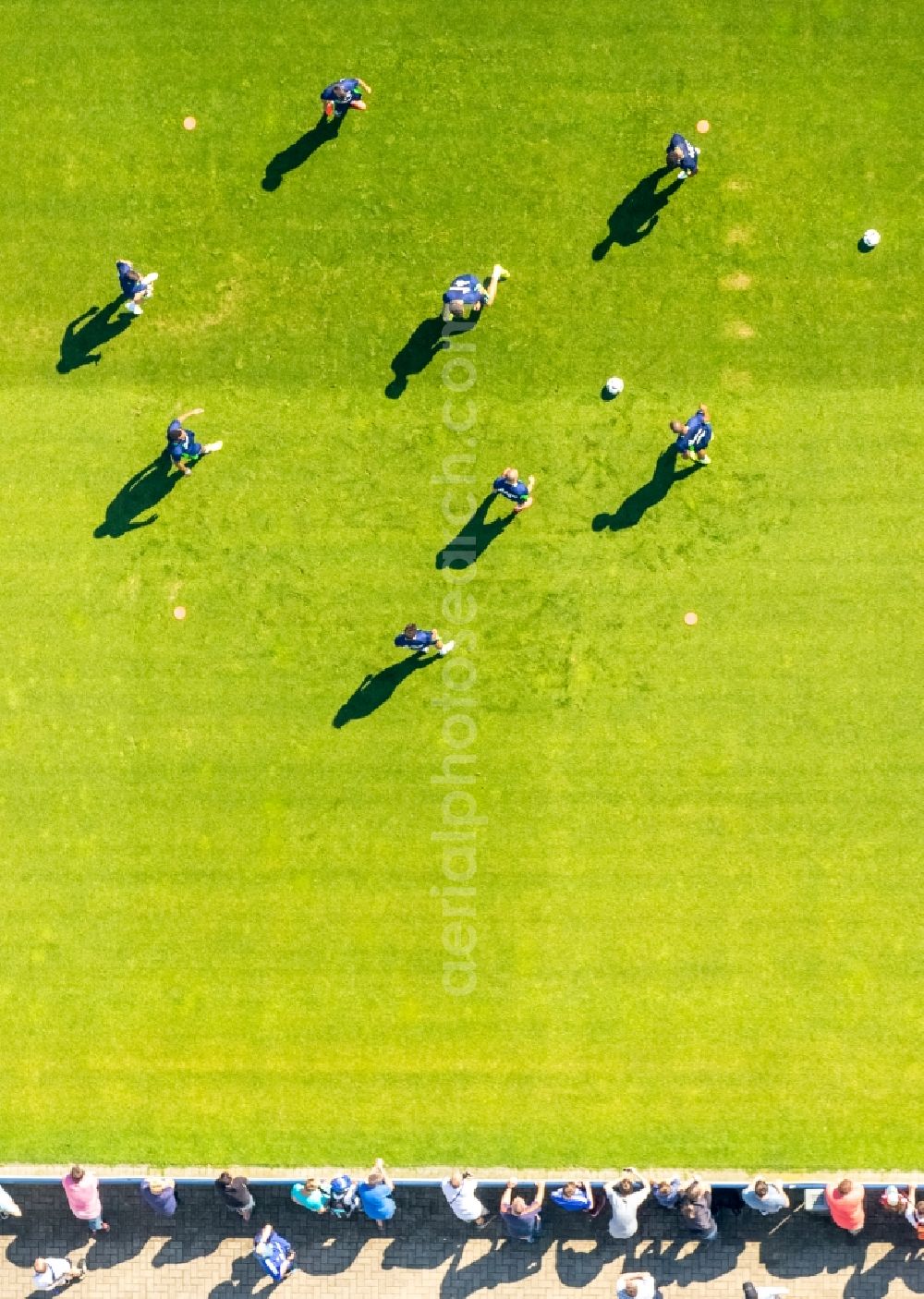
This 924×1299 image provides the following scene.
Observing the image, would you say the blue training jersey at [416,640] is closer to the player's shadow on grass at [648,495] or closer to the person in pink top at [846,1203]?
the player's shadow on grass at [648,495]

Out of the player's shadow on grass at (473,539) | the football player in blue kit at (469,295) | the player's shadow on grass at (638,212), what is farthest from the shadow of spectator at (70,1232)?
the player's shadow on grass at (638,212)

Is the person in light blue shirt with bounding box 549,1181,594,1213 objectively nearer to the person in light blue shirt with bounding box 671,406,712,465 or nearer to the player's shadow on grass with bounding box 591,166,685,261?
the person in light blue shirt with bounding box 671,406,712,465

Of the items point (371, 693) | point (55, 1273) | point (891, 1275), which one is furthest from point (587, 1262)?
point (371, 693)

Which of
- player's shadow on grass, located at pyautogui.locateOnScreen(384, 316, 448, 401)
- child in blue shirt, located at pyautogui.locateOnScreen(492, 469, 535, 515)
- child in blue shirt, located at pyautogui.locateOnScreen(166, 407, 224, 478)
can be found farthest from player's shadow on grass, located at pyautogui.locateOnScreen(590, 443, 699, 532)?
child in blue shirt, located at pyautogui.locateOnScreen(166, 407, 224, 478)

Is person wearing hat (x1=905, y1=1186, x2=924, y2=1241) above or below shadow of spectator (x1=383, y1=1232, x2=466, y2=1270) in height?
above

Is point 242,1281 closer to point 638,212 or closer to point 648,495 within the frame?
point 648,495
